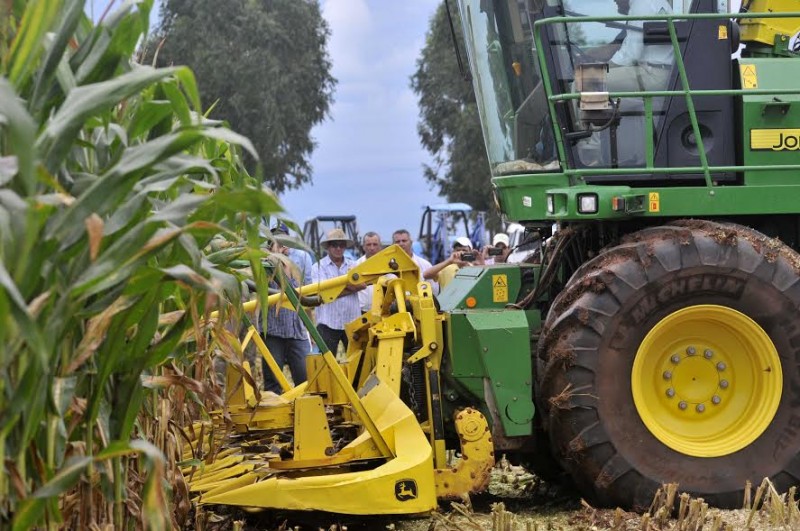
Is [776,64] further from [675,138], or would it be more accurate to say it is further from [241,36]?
[241,36]

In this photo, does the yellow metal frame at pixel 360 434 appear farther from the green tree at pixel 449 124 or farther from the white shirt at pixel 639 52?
the green tree at pixel 449 124

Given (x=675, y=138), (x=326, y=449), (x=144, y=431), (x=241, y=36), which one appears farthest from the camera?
(x=241, y=36)

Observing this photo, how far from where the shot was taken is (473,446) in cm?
539

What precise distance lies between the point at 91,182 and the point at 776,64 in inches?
162

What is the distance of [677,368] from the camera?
574cm

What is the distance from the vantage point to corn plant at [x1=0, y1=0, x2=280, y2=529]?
9.59 feet

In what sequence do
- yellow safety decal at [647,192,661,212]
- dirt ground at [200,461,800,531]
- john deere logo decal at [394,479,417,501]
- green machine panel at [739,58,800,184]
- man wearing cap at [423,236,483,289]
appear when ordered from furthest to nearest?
1. man wearing cap at [423,236,483,289]
2. green machine panel at [739,58,800,184]
3. yellow safety decal at [647,192,661,212]
4. john deere logo decal at [394,479,417,501]
5. dirt ground at [200,461,800,531]

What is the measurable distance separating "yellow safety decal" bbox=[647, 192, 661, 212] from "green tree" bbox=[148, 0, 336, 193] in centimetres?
2768

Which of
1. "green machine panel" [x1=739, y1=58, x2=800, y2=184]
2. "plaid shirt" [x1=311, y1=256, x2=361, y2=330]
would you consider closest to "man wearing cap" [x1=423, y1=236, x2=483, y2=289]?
"plaid shirt" [x1=311, y1=256, x2=361, y2=330]

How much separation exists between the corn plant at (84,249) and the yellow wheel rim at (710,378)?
107 inches

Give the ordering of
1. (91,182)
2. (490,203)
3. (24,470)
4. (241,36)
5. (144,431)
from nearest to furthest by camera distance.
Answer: (24,470) < (91,182) < (144,431) < (241,36) < (490,203)

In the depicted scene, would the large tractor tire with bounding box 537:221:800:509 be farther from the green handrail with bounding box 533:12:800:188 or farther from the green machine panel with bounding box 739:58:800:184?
the green machine panel with bounding box 739:58:800:184

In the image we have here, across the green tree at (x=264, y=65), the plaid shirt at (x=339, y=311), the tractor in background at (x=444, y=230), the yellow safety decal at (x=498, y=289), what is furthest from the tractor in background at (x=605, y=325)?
the green tree at (x=264, y=65)

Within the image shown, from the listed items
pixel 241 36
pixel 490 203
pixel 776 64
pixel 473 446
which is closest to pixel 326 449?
pixel 473 446
